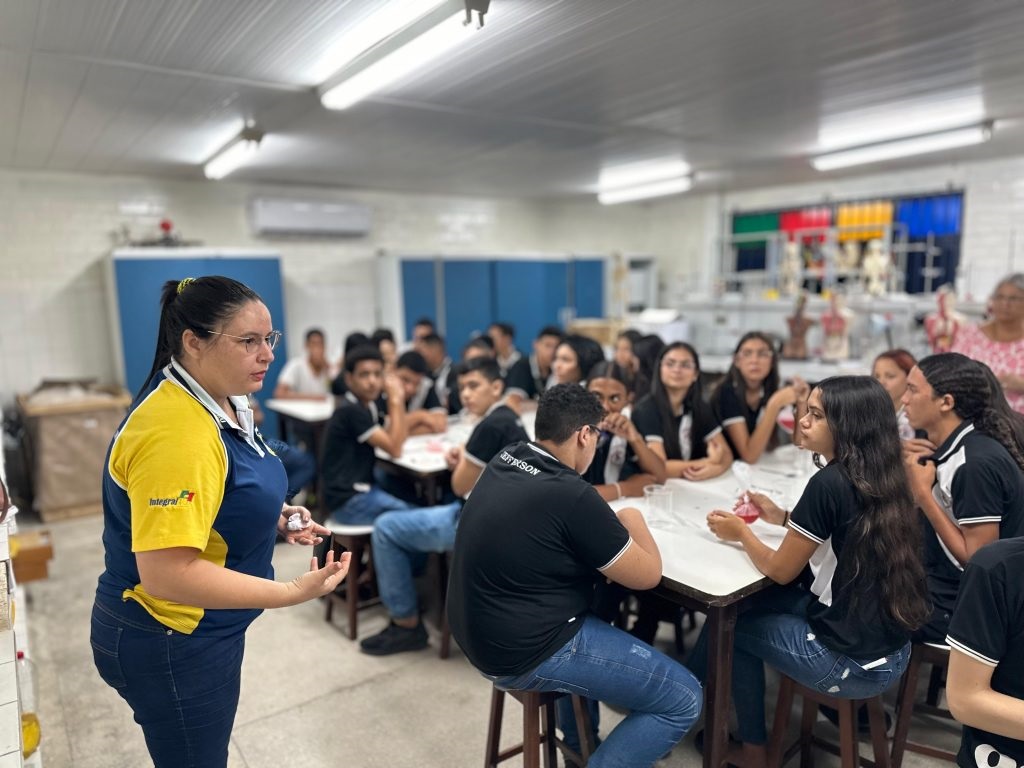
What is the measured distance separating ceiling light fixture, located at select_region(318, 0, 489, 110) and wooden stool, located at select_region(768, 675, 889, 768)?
101 inches

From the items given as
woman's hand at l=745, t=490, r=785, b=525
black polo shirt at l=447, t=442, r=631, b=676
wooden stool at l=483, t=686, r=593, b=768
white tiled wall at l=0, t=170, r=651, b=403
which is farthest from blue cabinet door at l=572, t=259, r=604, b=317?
black polo shirt at l=447, t=442, r=631, b=676

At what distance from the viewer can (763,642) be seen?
2068 mm

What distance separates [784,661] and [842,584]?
0.32 meters

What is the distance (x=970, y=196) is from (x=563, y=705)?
6.36 metres

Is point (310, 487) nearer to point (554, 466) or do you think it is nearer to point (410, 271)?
point (410, 271)

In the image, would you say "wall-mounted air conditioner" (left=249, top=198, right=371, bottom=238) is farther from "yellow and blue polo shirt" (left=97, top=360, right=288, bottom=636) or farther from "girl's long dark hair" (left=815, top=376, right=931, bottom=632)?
"girl's long dark hair" (left=815, top=376, right=931, bottom=632)

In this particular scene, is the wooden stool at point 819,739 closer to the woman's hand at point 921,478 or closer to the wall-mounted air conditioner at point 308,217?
the woman's hand at point 921,478

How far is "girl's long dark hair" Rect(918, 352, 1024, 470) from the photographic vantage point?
209 centimetres

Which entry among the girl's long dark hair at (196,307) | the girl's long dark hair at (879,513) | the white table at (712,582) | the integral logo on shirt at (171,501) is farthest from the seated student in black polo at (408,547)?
the integral logo on shirt at (171,501)

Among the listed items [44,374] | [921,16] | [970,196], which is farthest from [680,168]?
[44,374]

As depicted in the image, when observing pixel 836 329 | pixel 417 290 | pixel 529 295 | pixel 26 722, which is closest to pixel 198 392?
pixel 26 722

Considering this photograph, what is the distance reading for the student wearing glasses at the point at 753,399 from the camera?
3307 mm

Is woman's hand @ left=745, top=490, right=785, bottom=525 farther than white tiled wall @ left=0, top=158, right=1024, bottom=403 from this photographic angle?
No

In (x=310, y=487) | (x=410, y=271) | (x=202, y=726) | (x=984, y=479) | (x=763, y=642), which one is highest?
(x=410, y=271)
